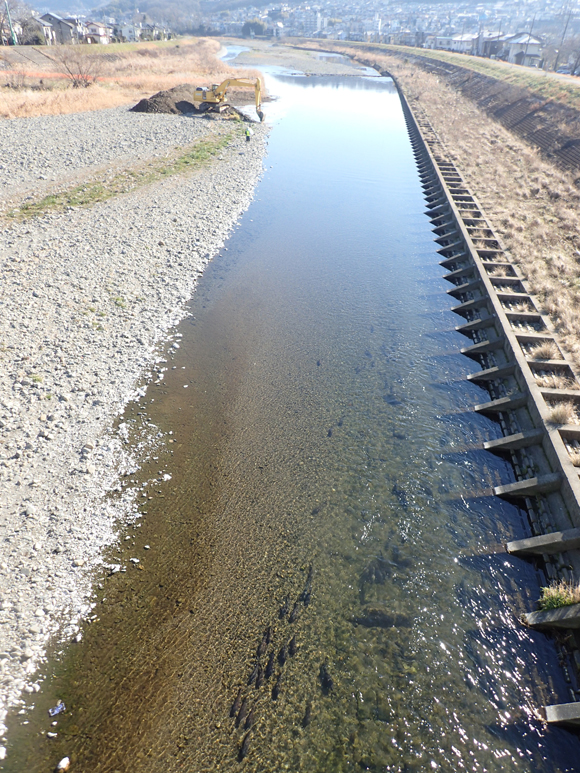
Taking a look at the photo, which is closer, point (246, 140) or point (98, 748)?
point (98, 748)

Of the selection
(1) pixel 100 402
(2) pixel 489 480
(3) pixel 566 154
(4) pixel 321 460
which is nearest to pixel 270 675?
(4) pixel 321 460

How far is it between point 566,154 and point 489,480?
1201 inches

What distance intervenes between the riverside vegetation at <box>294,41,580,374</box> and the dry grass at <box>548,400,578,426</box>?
314 cm

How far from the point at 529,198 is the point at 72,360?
26.3 meters

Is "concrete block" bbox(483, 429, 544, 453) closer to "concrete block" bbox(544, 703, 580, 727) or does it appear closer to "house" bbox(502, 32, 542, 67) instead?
"concrete block" bbox(544, 703, 580, 727)

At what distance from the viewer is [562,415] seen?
11961 millimetres

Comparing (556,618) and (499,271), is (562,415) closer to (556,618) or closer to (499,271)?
(556,618)

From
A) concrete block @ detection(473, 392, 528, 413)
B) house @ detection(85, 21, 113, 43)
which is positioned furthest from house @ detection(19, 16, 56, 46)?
concrete block @ detection(473, 392, 528, 413)

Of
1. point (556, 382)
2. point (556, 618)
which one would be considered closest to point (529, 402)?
point (556, 382)

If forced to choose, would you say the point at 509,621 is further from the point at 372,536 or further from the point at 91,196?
the point at 91,196

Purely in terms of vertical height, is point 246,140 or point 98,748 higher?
point 246,140

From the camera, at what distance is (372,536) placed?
1032cm

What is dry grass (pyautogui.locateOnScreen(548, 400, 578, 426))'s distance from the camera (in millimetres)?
11922

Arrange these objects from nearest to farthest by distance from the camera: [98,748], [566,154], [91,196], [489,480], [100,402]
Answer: [98,748] < [489,480] < [100,402] < [91,196] < [566,154]
